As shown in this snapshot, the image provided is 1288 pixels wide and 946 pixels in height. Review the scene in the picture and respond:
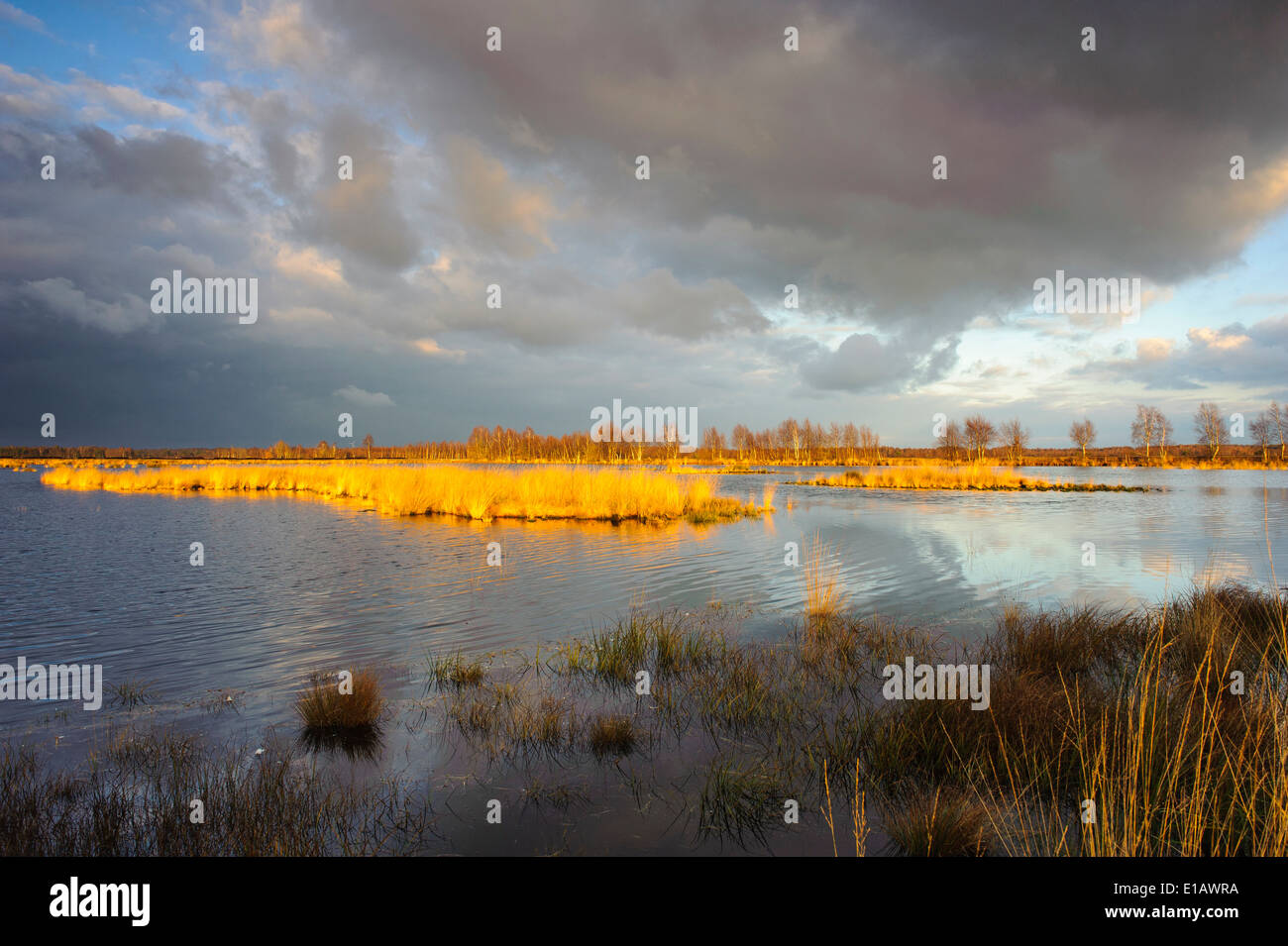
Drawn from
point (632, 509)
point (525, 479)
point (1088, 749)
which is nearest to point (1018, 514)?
point (632, 509)

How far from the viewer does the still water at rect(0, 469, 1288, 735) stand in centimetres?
747

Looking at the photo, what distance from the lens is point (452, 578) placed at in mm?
11844

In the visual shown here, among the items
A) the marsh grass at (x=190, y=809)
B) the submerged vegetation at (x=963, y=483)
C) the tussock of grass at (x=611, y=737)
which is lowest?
the tussock of grass at (x=611, y=737)

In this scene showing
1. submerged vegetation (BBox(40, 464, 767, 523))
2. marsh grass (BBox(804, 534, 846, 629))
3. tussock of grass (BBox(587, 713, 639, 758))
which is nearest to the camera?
tussock of grass (BBox(587, 713, 639, 758))

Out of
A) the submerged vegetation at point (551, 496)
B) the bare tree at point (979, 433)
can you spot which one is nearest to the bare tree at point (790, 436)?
the bare tree at point (979, 433)

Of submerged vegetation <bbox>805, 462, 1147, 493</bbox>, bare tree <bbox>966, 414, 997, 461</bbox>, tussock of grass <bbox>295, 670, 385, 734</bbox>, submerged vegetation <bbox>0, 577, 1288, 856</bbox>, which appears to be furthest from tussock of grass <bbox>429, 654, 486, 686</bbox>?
bare tree <bbox>966, 414, 997, 461</bbox>

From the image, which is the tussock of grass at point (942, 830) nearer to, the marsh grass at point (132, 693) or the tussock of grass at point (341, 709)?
the tussock of grass at point (341, 709)

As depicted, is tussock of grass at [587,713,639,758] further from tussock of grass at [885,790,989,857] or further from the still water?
the still water

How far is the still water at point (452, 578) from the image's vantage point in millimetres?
7469

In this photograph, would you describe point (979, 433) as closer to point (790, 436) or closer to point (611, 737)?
point (790, 436)

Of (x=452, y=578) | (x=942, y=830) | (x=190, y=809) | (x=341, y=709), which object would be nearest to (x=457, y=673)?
(x=341, y=709)

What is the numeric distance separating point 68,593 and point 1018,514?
29578mm

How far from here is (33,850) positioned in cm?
307
